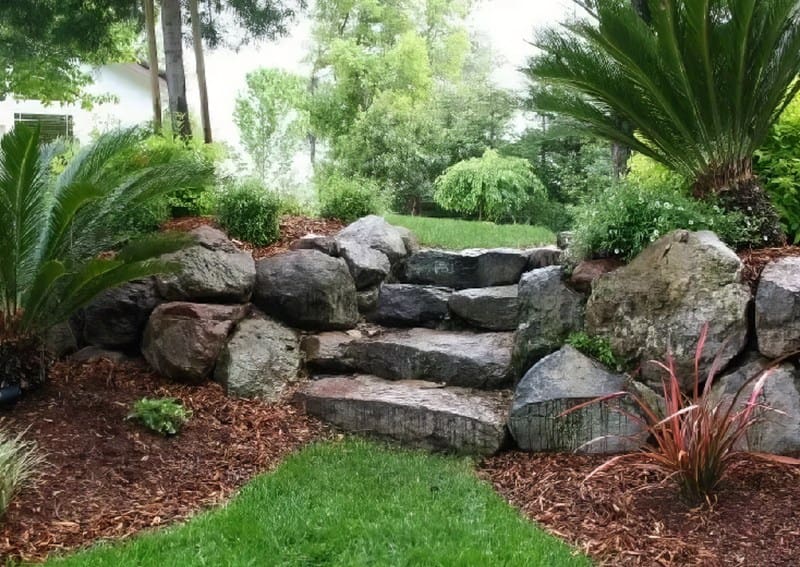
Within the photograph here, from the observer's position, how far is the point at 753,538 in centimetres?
326

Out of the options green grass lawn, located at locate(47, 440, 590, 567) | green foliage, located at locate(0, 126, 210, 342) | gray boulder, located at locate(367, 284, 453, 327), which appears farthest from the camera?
gray boulder, located at locate(367, 284, 453, 327)

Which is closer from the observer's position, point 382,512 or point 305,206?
point 382,512

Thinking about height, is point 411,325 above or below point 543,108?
below

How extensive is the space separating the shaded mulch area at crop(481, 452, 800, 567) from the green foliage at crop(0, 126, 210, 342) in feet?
9.45

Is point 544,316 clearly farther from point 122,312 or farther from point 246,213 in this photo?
point 122,312

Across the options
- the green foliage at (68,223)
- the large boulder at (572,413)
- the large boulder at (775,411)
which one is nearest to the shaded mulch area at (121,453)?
the green foliage at (68,223)

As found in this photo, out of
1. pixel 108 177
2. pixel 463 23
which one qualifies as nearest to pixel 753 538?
pixel 108 177

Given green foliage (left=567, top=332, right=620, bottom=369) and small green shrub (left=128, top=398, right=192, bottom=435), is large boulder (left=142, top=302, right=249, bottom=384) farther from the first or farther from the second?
green foliage (left=567, top=332, right=620, bottom=369)

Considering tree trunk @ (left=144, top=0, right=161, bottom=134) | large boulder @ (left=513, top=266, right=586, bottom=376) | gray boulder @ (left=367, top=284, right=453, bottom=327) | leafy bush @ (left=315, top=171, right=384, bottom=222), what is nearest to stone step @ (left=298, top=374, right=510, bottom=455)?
large boulder @ (left=513, top=266, right=586, bottom=376)

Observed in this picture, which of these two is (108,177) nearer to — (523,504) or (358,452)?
(358,452)

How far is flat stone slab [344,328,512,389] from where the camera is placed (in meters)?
5.19

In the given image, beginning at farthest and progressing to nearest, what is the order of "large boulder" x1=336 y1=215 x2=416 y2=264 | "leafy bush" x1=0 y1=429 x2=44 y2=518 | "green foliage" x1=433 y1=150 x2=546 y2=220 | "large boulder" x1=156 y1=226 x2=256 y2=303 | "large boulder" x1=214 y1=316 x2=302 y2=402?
"green foliage" x1=433 y1=150 x2=546 y2=220, "large boulder" x1=336 y1=215 x2=416 y2=264, "large boulder" x1=156 y1=226 x2=256 y2=303, "large boulder" x1=214 y1=316 x2=302 y2=402, "leafy bush" x1=0 y1=429 x2=44 y2=518

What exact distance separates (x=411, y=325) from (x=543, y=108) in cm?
216

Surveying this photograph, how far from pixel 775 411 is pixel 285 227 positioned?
4.77m
